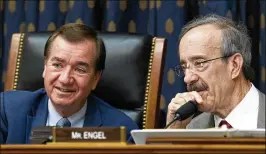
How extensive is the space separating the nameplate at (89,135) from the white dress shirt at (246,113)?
0.92m

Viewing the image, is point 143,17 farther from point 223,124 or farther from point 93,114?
point 223,124

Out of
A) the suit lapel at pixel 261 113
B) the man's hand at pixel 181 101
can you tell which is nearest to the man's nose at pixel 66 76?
the man's hand at pixel 181 101

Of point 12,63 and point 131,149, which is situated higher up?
point 12,63

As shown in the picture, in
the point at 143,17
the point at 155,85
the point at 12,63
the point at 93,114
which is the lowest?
the point at 93,114

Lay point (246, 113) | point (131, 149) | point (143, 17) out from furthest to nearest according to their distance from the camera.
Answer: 1. point (143, 17)
2. point (246, 113)
3. point (131, 149)

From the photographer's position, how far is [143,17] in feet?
10.9

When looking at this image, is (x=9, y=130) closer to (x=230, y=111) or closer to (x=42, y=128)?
(x=42, y=128)

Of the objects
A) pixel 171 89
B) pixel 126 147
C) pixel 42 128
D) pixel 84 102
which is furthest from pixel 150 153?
pixel 171 89

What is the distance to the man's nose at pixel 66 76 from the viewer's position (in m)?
2.44

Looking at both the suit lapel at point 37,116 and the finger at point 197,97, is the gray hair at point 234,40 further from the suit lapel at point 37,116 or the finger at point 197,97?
the suit lapel at point 37,116

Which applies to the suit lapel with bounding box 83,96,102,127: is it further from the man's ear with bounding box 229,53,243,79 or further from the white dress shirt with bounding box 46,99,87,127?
the man's ear with bounding box 229,53,243,79


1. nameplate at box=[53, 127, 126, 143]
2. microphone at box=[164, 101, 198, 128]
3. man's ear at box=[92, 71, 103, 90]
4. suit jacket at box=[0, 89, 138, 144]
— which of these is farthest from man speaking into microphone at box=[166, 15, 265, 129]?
nameplate at box=[53, 127, 126, 143]

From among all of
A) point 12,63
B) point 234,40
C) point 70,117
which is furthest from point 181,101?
point 12,63

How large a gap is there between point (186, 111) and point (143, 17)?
130 cm
